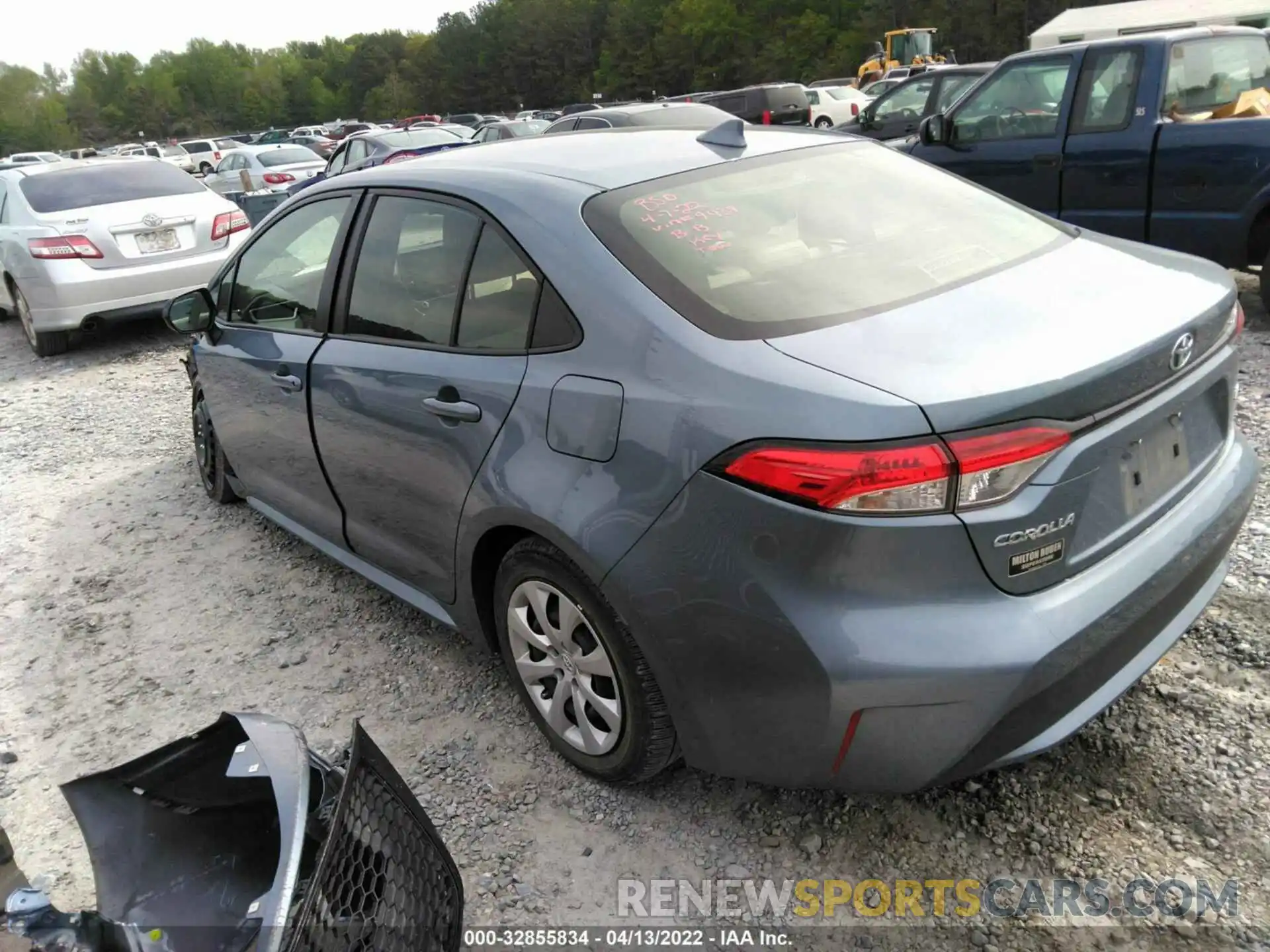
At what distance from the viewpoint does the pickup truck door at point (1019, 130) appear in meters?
6.72

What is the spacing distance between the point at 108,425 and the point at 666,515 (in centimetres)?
610

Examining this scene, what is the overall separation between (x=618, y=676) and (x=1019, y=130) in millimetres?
6123

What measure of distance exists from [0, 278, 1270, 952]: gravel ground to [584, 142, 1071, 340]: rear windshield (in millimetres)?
1324

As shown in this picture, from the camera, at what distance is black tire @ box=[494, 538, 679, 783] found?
2373 millimetres

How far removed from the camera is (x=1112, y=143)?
20.8 ft

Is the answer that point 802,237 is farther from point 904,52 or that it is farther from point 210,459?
point 904,52

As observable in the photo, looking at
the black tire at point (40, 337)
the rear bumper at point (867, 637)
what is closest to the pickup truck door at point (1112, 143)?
the rear bumper at point (867, 637)

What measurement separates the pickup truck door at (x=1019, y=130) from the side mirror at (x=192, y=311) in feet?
17.3

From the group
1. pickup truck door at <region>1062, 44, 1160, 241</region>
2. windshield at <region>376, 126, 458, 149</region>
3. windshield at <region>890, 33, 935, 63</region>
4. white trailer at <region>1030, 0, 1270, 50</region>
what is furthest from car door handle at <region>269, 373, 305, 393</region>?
windshield at <region>890, 33, 935, 63</region>

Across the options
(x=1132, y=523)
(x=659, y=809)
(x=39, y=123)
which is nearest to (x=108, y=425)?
(x=659, y=809)

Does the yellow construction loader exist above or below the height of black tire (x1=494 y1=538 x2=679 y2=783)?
below

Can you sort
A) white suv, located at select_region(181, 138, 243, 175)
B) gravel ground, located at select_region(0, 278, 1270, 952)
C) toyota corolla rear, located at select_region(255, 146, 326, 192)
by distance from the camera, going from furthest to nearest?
white suv, located at select_region(181, 138, 243, 175) < toyota corolla rear, located at select_region(255, 146, 326, 192) < gravel ground, located at select_region(0, 278, 1270, 952)

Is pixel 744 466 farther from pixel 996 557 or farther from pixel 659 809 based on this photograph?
pixel 659 809

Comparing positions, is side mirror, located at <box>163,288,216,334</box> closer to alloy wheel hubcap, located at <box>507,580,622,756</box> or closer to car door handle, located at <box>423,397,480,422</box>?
car door handle, located at <box>423,397,480,422</box>
